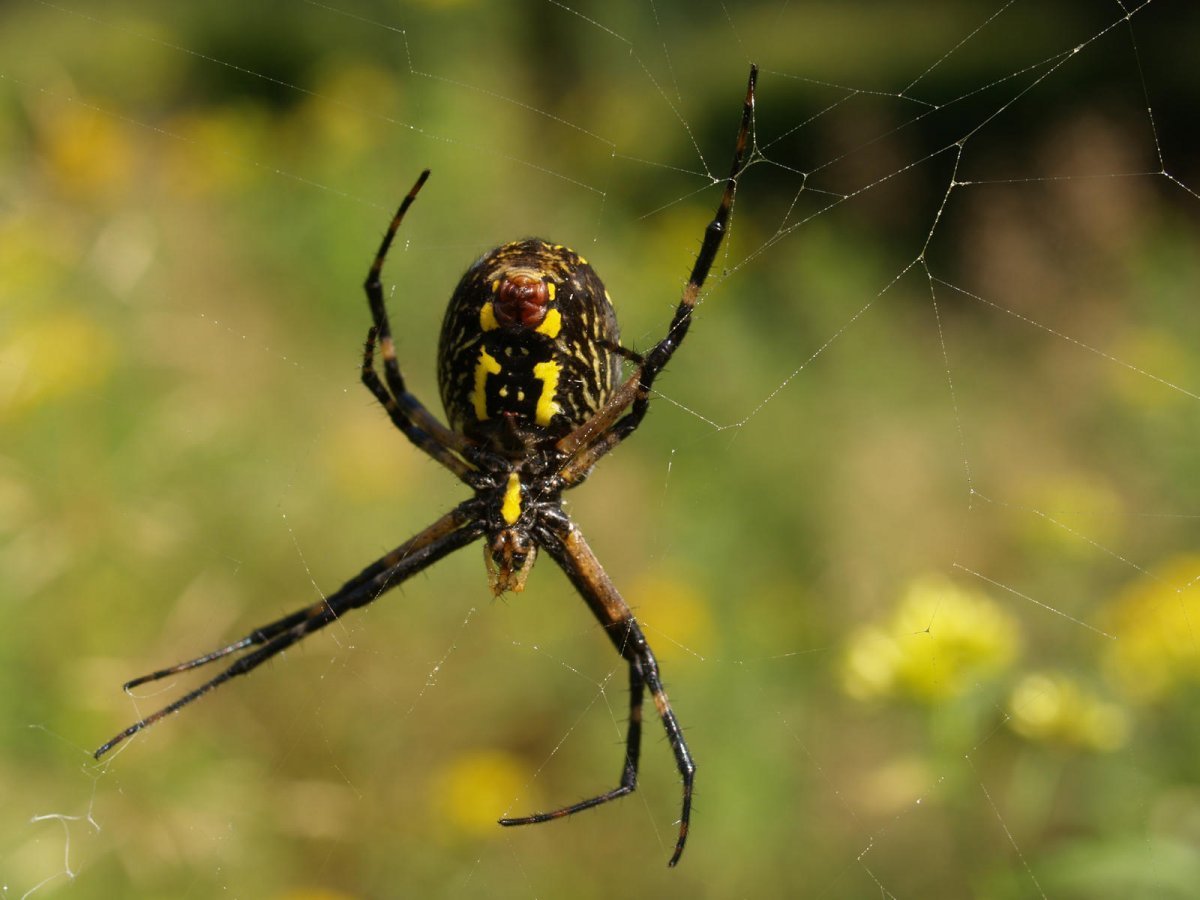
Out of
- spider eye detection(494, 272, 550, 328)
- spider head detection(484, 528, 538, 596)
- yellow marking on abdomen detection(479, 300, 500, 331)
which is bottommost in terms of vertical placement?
spider head detection(484, 528, 538, 596)

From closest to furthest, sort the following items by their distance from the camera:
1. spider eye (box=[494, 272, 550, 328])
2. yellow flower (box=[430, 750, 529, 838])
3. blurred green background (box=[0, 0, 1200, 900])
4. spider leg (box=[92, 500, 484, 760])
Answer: spider eye (box=[494, 272, 550, 328]), spider leg (box=[92, 500, 484, 760]), blurred green background (box=[0, 0, 1200, 900]), yellow flower (box=[430, 750, 529, 838])

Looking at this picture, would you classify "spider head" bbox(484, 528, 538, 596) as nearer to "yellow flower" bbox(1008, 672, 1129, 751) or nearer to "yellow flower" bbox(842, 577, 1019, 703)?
"yellow flower" bbox(842, 577, 1019, 703)

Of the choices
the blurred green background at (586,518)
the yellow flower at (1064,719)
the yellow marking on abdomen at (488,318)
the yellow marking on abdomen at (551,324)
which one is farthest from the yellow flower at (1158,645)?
the yellow marking on abdomen at (488,318)

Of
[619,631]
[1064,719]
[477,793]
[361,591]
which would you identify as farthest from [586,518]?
[1064,719]

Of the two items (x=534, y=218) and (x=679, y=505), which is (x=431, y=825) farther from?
(x=534, y=218)

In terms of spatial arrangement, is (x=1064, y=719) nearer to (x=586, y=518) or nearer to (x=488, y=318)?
(x=488, y=318)

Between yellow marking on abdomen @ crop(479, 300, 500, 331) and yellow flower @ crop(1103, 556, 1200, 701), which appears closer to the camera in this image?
yellow marking on abdomen @ crop(479, 300, 500, 331)

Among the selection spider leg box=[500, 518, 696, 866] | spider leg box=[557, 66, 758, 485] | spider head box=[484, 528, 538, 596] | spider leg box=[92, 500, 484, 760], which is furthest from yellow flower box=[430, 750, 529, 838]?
spider leg box=[557, 66, 758, 485]

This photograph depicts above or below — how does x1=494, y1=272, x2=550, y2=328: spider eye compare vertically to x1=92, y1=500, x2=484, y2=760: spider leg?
above
